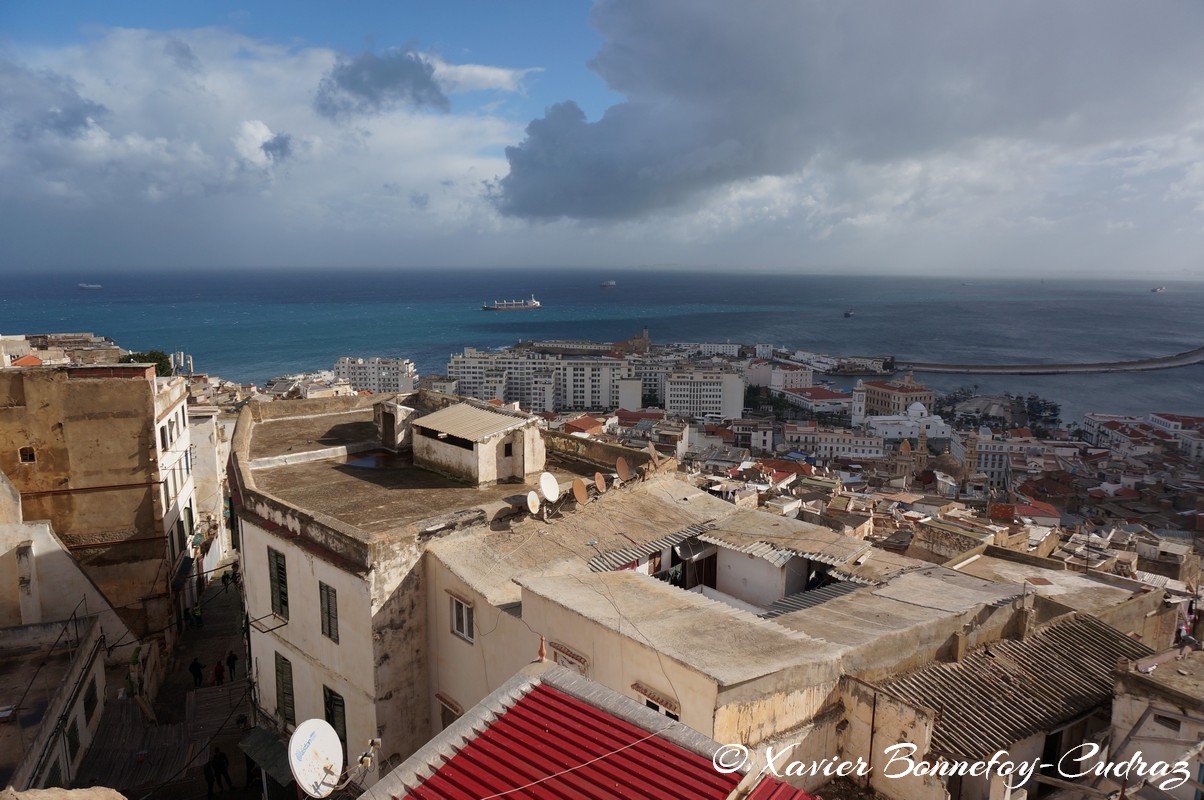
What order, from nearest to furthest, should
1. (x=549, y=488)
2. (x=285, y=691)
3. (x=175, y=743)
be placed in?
(x=549, y=488) → (x=285, y=691) → (x=175, y=743)

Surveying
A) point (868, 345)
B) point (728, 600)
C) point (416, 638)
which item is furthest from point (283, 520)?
A: point (868, 345)

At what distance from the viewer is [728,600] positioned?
34.0ft

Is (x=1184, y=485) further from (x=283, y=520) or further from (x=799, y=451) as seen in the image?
(x=283, y=520)

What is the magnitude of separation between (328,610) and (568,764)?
6682 mm

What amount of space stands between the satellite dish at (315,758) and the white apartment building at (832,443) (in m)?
70.6

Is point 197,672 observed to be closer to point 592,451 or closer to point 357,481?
point 357,481

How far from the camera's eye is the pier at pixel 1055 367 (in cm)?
12756

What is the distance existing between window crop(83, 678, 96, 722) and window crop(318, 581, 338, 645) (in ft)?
18.8

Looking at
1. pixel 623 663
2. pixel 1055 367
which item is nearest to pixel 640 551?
pixel 623 663

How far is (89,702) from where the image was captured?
1285 cm

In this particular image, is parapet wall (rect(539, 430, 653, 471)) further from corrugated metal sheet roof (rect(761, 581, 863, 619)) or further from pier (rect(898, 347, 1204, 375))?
pier (rect(898, 347, 1204, 375))

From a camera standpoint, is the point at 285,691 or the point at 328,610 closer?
the point at 328,610

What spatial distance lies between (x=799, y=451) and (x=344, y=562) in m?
68.9

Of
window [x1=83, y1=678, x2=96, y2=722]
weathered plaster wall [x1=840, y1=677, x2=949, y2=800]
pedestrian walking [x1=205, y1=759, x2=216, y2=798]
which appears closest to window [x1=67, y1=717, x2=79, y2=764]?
window [x1=83, y1=678, x2=96, y2=722]
